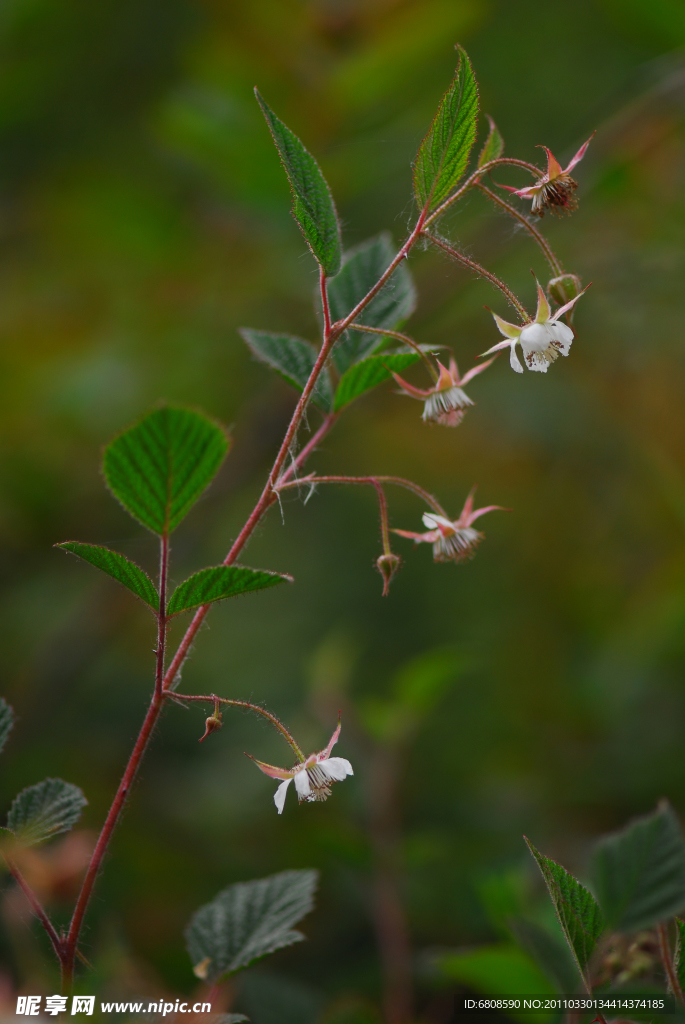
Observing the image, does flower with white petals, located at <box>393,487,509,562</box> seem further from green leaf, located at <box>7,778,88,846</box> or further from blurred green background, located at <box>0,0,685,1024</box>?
blurred green background, located at <box>0,0,685,1024</box>

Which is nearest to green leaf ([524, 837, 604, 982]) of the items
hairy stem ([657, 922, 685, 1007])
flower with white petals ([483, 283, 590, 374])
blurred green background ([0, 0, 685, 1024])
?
hairy stem ([657, 922, 685, 1007])

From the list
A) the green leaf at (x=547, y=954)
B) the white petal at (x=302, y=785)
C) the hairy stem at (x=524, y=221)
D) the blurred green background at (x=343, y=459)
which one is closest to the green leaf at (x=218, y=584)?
the white petal at (x=302, y=785)

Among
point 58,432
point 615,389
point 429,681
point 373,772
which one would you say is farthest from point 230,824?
point 615,389

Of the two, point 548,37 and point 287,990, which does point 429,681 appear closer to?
point 287,990

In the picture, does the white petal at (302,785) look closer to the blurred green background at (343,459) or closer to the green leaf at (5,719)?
the green leaf at (5,719)

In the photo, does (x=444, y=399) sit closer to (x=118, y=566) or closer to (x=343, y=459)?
(x=118, y=566)

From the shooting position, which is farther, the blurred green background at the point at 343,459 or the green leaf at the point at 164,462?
the blurred green background at the point at 343,459

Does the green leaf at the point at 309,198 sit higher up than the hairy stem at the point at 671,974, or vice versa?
the green leaf at the point at 309,198
